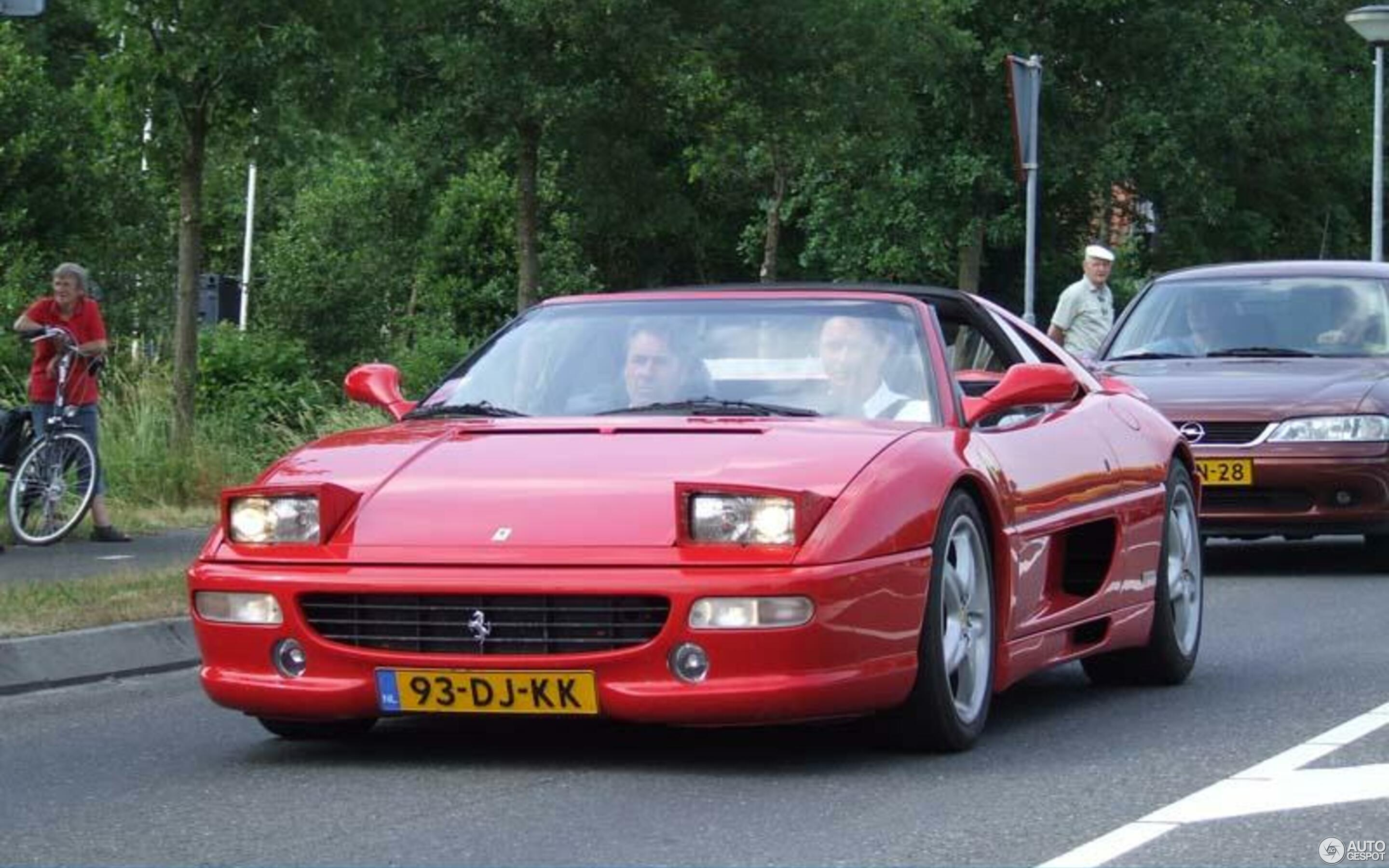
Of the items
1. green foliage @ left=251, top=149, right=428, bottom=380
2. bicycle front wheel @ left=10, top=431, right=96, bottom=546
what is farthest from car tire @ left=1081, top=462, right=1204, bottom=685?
green foliage @ left=251, top=149, right=428, bottom=380

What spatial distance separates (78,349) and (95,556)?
169 cm

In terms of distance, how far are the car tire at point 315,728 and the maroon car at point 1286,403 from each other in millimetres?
6858

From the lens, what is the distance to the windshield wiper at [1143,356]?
15086mm

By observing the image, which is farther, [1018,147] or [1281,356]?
[1018,147]

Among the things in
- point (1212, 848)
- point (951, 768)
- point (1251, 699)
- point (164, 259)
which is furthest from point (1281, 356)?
point (164, 259)

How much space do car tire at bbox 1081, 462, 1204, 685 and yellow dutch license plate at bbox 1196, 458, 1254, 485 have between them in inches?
160

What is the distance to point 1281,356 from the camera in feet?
48.6

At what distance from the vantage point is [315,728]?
7.78 metres

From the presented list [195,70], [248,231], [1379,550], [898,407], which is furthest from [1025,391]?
[248,231]

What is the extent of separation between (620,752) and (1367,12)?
30218 mm

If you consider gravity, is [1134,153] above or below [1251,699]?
above

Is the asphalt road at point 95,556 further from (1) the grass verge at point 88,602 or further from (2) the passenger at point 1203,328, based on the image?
(2) the passenger at point 1203,328

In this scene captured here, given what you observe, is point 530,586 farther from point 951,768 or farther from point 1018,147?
point 1018,147

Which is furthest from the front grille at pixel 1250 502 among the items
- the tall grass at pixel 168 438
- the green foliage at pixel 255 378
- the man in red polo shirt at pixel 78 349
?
the green foliage at pixel 255 378
